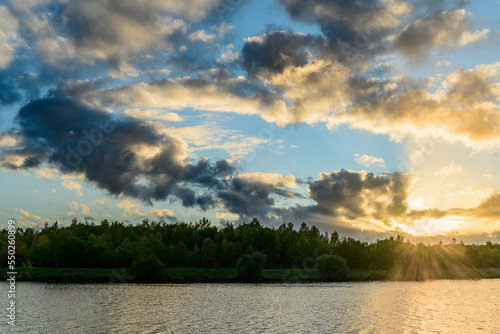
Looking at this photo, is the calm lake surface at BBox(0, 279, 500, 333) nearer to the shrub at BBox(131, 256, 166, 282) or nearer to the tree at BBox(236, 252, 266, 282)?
the shrub at BBox(131, 256, 166, 282)

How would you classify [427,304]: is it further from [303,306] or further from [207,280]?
[207,280]

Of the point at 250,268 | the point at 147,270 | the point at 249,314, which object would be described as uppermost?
the point at 250,268

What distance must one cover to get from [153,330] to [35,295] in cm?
6924

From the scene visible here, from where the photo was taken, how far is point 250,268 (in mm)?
191125

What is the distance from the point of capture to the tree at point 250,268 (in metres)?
191

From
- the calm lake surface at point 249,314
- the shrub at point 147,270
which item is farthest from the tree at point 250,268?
the calm lake surface at point 249,314

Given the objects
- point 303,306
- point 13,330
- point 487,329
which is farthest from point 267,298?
point 13,330

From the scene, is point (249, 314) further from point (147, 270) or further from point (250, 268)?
point (147, 270)

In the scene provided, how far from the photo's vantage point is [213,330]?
67938 millimetres

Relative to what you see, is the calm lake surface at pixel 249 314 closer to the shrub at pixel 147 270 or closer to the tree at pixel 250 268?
the shrub at pixel 147 270

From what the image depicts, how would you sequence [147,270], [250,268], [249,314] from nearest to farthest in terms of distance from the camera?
[249,314] → [147,270] → [250,268]

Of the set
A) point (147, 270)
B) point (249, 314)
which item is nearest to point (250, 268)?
point (147, 270)

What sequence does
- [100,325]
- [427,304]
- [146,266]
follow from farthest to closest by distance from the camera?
[146,266], [427,304], [100,325]

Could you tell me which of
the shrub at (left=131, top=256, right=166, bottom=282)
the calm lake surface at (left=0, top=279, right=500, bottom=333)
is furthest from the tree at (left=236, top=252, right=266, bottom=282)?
the calm lake surface at (left=0, top=279, right=500, bottom=333)
